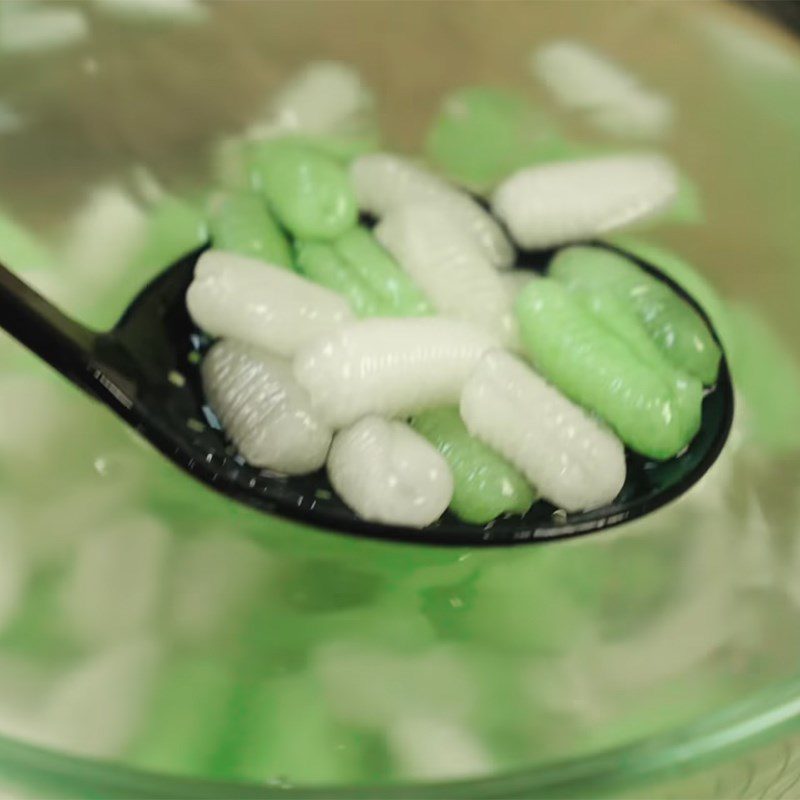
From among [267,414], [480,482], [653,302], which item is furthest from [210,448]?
[653,302]

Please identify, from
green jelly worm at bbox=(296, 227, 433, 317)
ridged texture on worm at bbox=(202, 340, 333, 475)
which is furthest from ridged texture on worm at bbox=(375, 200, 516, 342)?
ridged texture on worm at bbox=(202, 340, 333, 475)

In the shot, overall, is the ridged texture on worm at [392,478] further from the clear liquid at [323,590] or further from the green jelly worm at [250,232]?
the green jelly worm at [250,232]

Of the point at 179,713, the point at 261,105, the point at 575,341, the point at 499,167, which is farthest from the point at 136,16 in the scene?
the point at 179,713

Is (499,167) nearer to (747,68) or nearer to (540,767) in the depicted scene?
(747,68)

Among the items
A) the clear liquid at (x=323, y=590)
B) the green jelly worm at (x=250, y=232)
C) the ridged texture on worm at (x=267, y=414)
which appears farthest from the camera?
the green jelly worm at (x=250, y=232)

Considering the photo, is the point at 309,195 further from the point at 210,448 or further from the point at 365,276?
the point at 210,448

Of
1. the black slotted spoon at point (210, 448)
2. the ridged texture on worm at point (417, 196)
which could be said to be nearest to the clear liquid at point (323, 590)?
the black slotted spoon at point (210, 448)

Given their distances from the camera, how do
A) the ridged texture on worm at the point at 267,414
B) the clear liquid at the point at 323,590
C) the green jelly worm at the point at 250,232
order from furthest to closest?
the green jelly worm at the point at 250,232
the ridged texture on worm at the point at 267,414
the clear liquid at the point at 323,590
